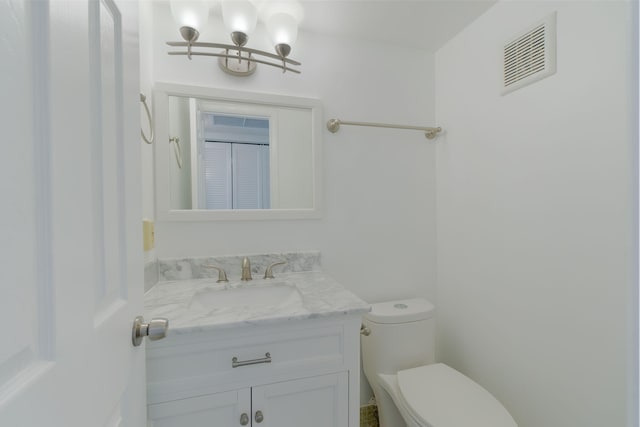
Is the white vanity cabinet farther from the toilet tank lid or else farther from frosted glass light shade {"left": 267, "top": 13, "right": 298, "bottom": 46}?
frosted glass light shade {"left": 267, "top": 13, "right": 298, "bottom": 46}

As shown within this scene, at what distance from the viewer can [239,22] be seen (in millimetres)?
1163

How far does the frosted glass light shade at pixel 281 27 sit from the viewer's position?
4.05ft

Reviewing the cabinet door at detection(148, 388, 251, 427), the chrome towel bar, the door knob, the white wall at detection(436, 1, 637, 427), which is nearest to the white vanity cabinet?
the cabinet door at detection(148, 388, 251, 427)

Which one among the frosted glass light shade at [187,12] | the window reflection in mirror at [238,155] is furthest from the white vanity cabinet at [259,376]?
the frosted glass light shade at [187,12]

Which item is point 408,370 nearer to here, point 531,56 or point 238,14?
point 531,56

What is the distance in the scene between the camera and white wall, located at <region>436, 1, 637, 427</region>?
918mm

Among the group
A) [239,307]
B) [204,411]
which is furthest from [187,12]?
[204,411]

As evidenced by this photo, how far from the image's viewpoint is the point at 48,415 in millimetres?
305

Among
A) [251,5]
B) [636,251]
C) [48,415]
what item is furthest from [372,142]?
[48,415]

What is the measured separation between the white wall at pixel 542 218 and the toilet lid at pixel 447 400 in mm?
254

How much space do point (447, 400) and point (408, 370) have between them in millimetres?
225

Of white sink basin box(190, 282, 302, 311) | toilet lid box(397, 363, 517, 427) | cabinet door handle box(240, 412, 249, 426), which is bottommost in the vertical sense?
toilet lid box(397, 363, 517, 427)

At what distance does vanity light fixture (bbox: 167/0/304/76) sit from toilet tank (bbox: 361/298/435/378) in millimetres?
1230

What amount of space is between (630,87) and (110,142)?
816 mm
